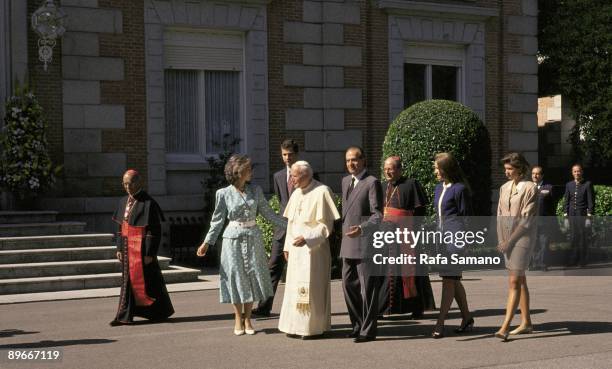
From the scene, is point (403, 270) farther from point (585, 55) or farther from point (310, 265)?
point (585, 55)

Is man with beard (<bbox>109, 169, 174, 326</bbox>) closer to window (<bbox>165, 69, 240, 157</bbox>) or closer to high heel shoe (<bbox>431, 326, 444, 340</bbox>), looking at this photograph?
high heel shoe (<bbox>431, 326, 444, 340</bbox>)

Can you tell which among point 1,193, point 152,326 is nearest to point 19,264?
point 1,193

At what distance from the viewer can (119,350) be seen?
327 inches

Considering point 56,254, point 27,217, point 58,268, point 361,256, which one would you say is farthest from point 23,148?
point 361,256

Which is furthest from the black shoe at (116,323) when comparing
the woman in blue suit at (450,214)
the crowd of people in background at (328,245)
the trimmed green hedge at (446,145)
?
the trimmed green hedge at (446,145)

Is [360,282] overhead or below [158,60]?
below

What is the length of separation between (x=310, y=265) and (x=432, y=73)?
12.3 metres

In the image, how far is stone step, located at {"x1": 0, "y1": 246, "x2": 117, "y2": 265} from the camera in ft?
43.1

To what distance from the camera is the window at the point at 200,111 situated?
56.9 feet

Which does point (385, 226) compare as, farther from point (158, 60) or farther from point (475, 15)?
point (475, 15)

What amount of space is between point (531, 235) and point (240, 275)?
298cm

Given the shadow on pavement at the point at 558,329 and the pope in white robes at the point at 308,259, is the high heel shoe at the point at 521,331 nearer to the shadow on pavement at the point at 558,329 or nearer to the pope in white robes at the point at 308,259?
the shadow on pavement at the point at 558,329

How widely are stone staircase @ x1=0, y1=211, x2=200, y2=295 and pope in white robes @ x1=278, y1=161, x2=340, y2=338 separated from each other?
497cm

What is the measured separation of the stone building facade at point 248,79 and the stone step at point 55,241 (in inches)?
68.6
